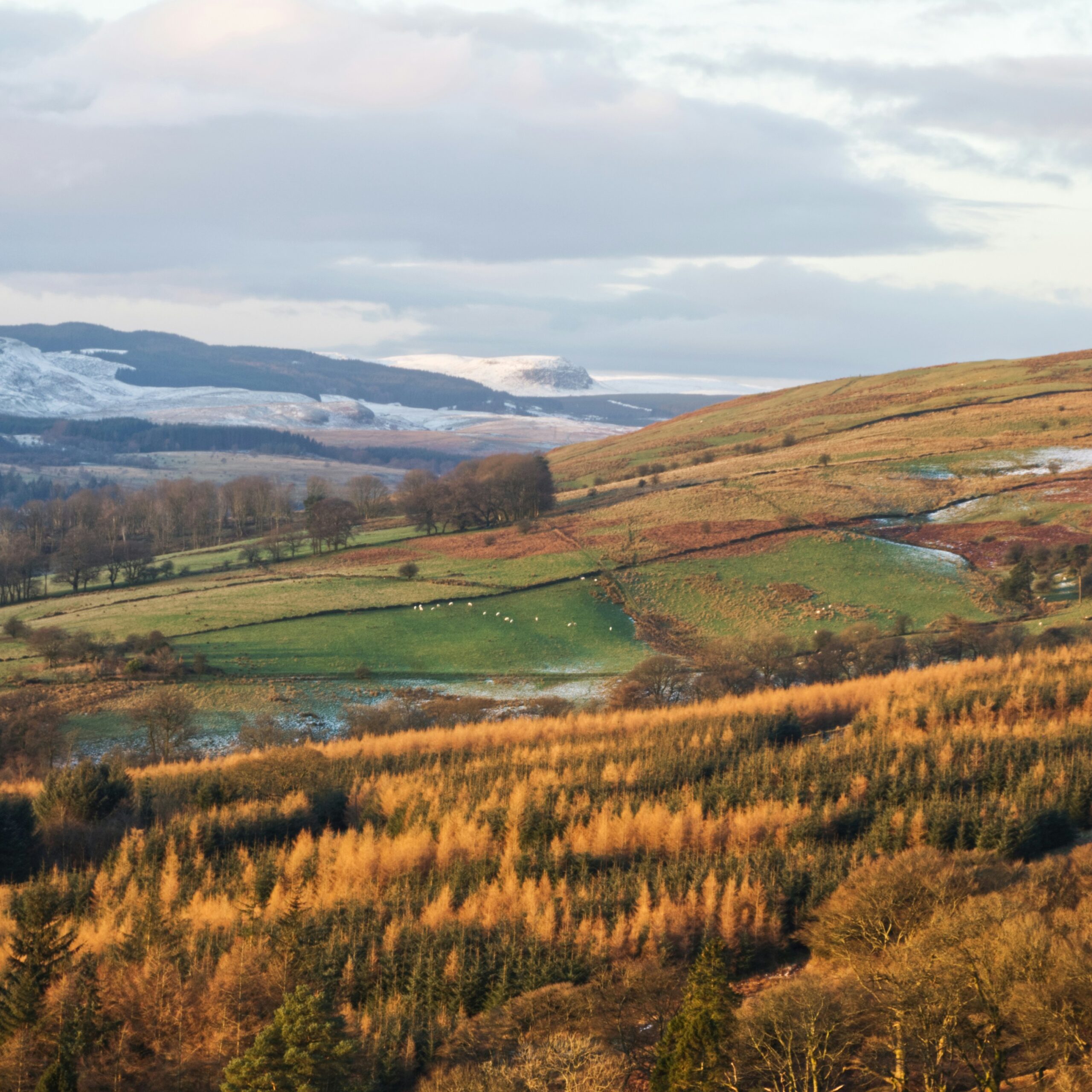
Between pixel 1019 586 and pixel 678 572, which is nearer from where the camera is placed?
pixel 1019 586

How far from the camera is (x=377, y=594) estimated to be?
6850 centimetres

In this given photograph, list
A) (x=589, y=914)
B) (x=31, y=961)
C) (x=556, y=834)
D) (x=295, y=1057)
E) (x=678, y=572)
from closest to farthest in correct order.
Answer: (x=295, y=1057), (x=31, y=961), (x=589, y=914), (x=556, y=834), (x=678, y=572)

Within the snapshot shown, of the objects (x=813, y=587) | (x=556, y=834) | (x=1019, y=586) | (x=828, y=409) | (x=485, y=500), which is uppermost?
(x=828, y=409)

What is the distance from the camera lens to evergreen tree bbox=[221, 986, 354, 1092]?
1008 centimetres

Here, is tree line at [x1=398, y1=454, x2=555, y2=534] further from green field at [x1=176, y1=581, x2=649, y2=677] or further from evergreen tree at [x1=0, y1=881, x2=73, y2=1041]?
evergreen tree at [x1=0, y1=881, x2=73, y2=1041]

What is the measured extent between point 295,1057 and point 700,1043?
13.9ft

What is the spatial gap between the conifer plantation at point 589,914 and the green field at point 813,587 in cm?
3268

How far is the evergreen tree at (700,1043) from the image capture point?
1011 cm

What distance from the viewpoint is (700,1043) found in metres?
10.2

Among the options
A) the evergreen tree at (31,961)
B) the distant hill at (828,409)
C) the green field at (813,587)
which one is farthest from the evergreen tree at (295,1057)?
the distant hill at (828,409)

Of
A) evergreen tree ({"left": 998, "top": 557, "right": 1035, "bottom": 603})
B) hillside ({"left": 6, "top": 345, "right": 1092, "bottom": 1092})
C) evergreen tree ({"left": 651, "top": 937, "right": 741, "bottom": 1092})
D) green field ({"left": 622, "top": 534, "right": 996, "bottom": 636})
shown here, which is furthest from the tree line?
evergreen tree ({"left": 651, "top": 937, "right": 741, "bottom": 1092})

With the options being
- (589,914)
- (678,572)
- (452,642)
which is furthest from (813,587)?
(589,914)

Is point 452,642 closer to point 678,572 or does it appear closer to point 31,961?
point 678,572

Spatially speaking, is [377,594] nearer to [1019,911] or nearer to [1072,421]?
[1019,911]
